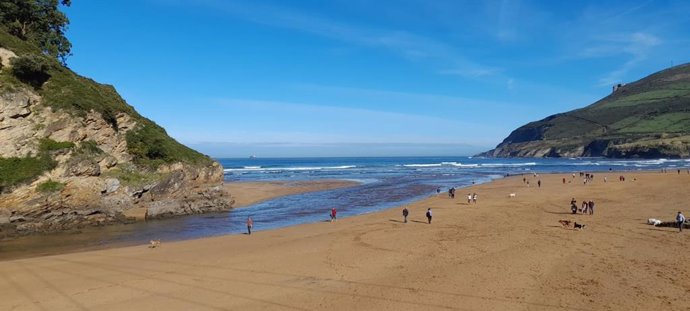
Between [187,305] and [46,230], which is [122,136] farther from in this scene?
[187,305]

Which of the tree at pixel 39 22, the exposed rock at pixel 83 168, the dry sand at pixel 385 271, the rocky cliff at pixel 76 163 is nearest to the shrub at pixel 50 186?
the rocky cliff at pixel 76 163

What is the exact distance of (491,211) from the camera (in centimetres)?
3356

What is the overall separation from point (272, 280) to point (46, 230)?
20.8 metres

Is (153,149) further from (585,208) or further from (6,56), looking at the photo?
(585,208)

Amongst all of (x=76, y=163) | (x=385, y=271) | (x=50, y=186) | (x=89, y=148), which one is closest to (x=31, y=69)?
(x=89, y=148)

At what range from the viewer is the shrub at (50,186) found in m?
28.7

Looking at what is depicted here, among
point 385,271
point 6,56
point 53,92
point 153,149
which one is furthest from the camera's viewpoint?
point 153,149

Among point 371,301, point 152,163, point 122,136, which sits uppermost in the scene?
point 122,136

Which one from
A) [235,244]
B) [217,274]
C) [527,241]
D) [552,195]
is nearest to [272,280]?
[217,274]

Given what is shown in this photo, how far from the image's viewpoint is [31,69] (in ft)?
106

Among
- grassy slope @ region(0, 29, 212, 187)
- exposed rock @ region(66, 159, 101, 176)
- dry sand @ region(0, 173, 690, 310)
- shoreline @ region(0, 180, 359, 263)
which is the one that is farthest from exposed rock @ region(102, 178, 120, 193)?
dry sand @ region(0, 173, 690, 310)

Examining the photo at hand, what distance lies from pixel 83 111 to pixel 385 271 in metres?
29.7

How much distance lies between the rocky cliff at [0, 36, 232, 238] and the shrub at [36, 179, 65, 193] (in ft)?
0.18

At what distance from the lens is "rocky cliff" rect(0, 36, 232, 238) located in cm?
2847
